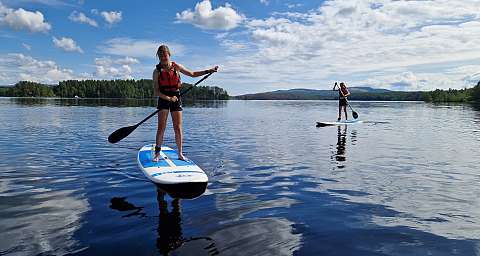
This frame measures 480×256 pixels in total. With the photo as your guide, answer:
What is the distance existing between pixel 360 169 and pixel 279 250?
6962 mm

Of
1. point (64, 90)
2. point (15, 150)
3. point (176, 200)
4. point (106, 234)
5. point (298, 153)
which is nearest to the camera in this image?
point (106, 234)

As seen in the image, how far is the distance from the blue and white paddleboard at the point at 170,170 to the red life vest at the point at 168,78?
79.6 inches

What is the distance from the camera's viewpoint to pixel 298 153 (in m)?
15.0

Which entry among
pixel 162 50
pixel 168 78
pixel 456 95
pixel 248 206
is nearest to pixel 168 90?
pixel 168 78

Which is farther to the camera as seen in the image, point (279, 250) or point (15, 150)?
point (15, 150)

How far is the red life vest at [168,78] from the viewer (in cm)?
1014

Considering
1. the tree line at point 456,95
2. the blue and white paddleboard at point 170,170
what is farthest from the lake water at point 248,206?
the tree line at point 456,95

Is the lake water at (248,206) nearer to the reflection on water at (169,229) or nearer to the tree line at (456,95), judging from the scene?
the reflection on water at (169,229)

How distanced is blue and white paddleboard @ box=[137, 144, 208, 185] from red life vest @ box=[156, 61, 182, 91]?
2.02m

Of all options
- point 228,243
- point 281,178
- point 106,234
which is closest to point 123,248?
point 106,234

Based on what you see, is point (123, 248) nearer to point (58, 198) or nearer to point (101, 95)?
point (58, 198)

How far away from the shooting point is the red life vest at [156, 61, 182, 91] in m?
10.1

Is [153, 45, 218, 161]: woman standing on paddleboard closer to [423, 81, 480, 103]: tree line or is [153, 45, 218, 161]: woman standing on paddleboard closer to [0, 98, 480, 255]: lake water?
[0, 98, 480, 255]: lake water

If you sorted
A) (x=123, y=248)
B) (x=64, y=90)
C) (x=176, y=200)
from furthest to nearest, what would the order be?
1. (x=64, y=90)
2. (x=176, y=200)
3. (x=123, y=248)
